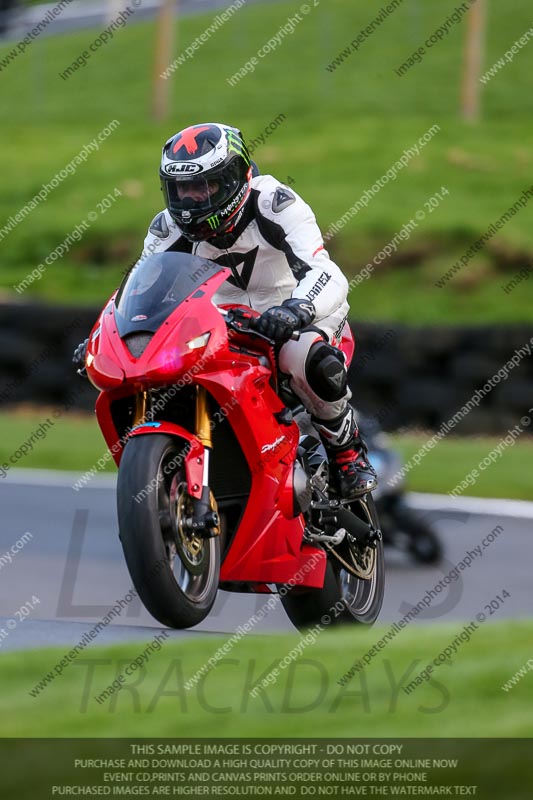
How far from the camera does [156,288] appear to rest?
4727 mm

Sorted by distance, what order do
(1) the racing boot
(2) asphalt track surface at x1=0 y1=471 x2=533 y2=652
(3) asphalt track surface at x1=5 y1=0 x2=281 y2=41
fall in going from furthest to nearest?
(3) asphalt track surface at x1=5 y1=0 x2=281 y2=41
(2) asphalt track surface at x1=0 y1=471 x2=533 y2=652
(1) the racing boot

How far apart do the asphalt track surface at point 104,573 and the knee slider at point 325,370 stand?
1.16 m

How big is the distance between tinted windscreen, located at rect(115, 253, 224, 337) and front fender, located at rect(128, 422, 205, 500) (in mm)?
344

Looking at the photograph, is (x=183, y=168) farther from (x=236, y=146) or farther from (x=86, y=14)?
(x=86, y=14)

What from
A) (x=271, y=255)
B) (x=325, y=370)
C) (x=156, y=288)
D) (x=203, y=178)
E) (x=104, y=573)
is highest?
(x=203, y=178)

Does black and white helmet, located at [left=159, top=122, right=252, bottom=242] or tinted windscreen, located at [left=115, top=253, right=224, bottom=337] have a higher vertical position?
black and white helmet, located at [left=159, top=122, right=252, bottom=242]

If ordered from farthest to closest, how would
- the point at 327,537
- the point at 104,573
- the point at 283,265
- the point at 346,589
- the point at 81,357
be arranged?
the point at 104,573, the point at 346,589, the point at 283,265, the point at 327,537, the point at 81,357

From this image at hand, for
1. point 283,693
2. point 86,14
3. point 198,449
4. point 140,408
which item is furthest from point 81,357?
point 86,14

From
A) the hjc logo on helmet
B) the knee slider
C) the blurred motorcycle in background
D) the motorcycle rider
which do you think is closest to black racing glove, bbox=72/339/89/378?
the motorcycle rider

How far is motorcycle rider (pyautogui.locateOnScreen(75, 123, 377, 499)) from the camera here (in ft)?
16.2

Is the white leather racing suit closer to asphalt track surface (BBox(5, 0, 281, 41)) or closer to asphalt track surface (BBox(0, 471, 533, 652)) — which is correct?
asphalt track surface (BBox(0, 471, 533, 652))

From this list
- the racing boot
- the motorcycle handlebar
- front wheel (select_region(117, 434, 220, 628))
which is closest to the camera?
front wheel (select_region(117, 434, 220, 628))

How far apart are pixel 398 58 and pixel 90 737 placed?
24.2 meters

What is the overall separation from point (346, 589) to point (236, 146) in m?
1.92
